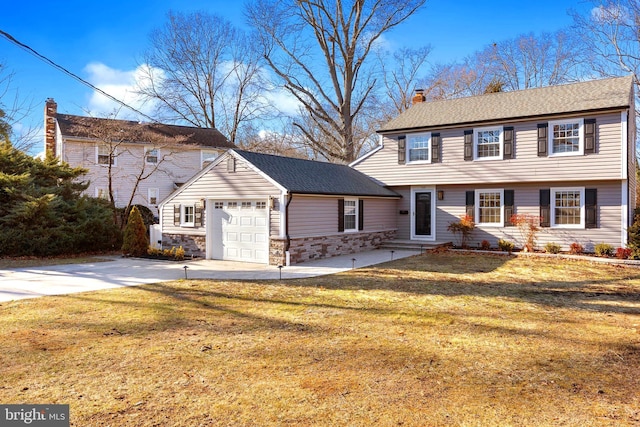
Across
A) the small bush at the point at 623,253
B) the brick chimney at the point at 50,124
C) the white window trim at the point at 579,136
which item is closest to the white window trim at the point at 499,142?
Result: the white window trim at the point at 579,136

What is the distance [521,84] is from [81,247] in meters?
29.3

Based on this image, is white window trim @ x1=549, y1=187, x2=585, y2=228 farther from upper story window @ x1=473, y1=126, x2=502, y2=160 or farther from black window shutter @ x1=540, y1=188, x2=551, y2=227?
upper story window @ x1=473, y1=126, x2=502, y2=160

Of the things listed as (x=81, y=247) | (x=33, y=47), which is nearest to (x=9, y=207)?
(x=81, y=247)

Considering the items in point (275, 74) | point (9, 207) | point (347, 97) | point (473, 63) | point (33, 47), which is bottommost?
point (9, 207)

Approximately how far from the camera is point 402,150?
1775cm

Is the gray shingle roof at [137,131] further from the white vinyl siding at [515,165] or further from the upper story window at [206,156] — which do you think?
the white vinyl siding at [515,165]

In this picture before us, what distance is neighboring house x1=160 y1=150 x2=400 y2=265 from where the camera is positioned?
41.8 ft

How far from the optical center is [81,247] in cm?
1570

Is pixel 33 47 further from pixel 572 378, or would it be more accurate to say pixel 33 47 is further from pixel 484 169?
pixel 484 169

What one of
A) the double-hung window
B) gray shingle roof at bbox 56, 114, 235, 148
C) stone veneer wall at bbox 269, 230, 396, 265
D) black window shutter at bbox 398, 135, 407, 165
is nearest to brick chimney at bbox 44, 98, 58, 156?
gray shingle roof at bbox 56, 114, 235, 148

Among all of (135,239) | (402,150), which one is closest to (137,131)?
(135,239)

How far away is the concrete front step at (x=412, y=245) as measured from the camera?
16.4 metres

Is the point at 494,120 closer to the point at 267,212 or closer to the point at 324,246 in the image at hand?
the point at 324,246

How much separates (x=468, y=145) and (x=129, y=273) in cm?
1299
